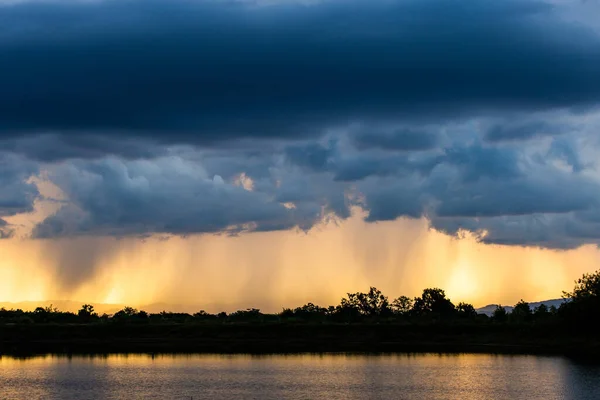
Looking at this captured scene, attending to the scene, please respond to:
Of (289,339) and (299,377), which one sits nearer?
(299,377)

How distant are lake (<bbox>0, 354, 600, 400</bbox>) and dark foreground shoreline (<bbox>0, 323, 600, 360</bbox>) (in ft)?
53.3

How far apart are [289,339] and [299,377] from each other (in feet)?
220

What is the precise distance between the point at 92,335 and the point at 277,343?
37662 millimetres

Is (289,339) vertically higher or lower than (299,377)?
higher

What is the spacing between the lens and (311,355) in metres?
129

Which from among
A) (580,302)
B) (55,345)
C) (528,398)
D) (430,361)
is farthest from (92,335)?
(528,398)

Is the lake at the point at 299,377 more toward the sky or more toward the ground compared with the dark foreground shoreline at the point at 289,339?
more toward the ground

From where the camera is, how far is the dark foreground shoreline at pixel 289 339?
13975cm

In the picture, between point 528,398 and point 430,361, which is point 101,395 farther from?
point 430,361

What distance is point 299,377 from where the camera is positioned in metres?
95.5

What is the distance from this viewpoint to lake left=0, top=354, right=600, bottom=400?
8225 centimetres

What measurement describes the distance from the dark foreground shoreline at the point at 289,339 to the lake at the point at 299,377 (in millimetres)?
16258

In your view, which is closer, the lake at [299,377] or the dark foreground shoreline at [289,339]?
the lake at [299,377]

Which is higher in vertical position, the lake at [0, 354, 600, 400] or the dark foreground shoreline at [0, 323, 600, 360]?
the dark foreground shoreline at [0, 323, 600, 360]
